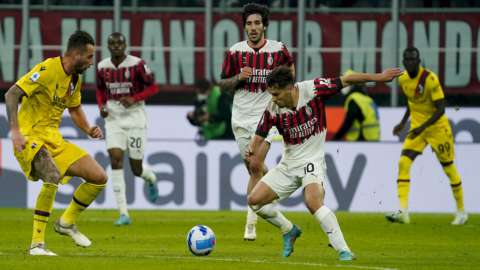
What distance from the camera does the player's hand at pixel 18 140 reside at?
10742 mm

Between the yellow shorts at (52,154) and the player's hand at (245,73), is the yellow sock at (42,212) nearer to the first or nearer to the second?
the yellow shorts at (52,154)

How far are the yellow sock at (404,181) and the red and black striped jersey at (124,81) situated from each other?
3253 millimetres

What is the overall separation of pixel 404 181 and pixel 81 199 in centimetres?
582

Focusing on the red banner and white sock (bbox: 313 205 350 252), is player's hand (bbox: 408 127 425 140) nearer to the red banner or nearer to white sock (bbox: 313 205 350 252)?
white sock (bbox: 313 205 350 252)

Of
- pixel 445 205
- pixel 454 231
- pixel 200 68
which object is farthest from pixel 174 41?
pixel 454 231

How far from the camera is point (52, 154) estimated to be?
11.6m

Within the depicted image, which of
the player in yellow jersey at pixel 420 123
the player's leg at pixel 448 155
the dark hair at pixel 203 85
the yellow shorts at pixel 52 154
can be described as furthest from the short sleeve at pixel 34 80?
the dark hair at pixel 203 85

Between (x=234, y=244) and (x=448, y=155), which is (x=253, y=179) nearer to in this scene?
(x=234, y=244)

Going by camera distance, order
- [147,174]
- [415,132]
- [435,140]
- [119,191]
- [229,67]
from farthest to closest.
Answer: [147,174] → [435,140] → [415,132] → [119,191] → [229,67]

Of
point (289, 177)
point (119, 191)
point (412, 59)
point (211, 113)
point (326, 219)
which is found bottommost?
point (119, 191)

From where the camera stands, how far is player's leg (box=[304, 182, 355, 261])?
35.0ft

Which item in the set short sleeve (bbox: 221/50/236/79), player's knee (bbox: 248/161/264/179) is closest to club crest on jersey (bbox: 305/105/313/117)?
player's knee (bbox: 248/161/264/179)

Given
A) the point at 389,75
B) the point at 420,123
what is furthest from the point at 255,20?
the point at 420,123

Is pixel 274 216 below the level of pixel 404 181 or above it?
above
